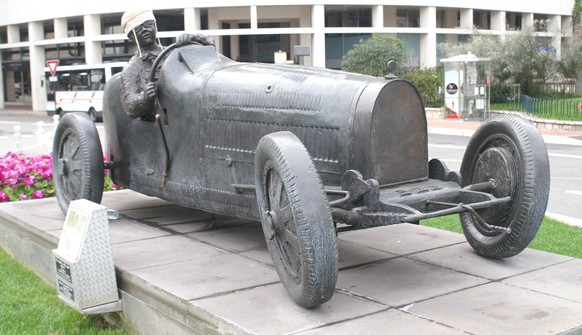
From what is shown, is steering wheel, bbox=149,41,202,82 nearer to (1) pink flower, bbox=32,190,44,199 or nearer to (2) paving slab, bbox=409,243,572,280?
(2) paving slab, bbox=409,243,572,280

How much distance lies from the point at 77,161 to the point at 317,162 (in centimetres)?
277

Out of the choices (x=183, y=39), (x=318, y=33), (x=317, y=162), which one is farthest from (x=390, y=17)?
(x=317, y=162)

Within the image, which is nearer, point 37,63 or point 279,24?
point 37,63

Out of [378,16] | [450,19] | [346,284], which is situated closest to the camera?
[346,284]

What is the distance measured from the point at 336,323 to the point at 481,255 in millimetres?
1734

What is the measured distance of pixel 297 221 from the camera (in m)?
3.76

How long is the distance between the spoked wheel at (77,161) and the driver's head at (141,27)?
0.87 meters

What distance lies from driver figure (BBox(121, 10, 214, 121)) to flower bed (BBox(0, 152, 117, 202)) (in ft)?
9.10

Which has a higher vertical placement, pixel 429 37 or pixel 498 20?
pixel 498 20

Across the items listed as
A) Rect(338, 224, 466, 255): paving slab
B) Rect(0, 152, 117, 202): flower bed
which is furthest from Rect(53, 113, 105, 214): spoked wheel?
Rect(338, 224, 466, 255): paving slab

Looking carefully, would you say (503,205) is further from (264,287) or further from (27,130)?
(27,130)

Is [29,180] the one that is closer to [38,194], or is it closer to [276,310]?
[38,194]

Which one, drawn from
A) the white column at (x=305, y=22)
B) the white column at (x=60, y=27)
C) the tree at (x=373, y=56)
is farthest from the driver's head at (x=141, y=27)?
the white column at (x=60, y=27)

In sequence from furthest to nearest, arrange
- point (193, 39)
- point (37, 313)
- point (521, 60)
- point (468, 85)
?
1. point (521, 60)
2. point (468, 85)
3. point (193, 39)
4. point (37, 313)
